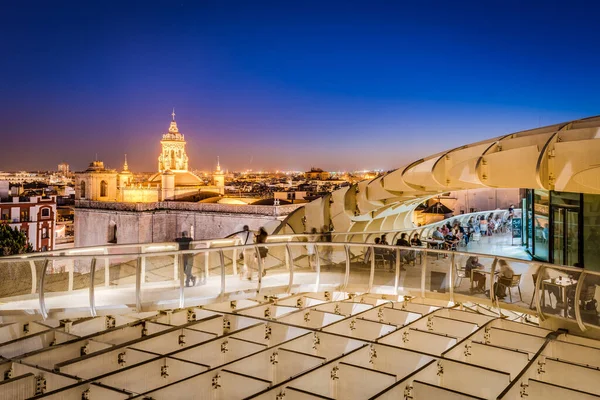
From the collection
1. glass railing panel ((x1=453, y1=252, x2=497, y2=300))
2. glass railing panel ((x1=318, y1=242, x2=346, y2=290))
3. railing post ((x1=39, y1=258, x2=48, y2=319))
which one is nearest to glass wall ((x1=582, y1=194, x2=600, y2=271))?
glass railing panel ((x1=453, y1=252, x2=497, y2=300))

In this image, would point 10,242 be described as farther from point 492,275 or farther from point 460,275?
point 492,275

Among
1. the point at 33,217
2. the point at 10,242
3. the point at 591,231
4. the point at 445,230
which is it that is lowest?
the point at 10,242

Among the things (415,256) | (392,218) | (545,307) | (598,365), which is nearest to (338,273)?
(415,256)

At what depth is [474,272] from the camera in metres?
10.2

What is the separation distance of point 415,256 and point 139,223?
5197cm

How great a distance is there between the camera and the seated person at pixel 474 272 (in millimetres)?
10156

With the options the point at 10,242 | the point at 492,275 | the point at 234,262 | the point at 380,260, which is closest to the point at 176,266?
the point at 234,262

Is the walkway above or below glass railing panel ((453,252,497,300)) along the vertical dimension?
below

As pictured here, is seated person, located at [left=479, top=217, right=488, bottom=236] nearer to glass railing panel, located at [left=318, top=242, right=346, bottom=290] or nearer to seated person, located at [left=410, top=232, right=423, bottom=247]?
seated person, located at [left=410, top=232, right=423, bottom=247]

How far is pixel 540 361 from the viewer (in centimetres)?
823

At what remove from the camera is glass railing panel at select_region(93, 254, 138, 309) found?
32.4ft

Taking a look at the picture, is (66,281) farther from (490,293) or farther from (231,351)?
(490,293)

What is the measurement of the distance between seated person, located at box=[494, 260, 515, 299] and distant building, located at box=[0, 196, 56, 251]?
66.3m

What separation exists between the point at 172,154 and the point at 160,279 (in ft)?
278
